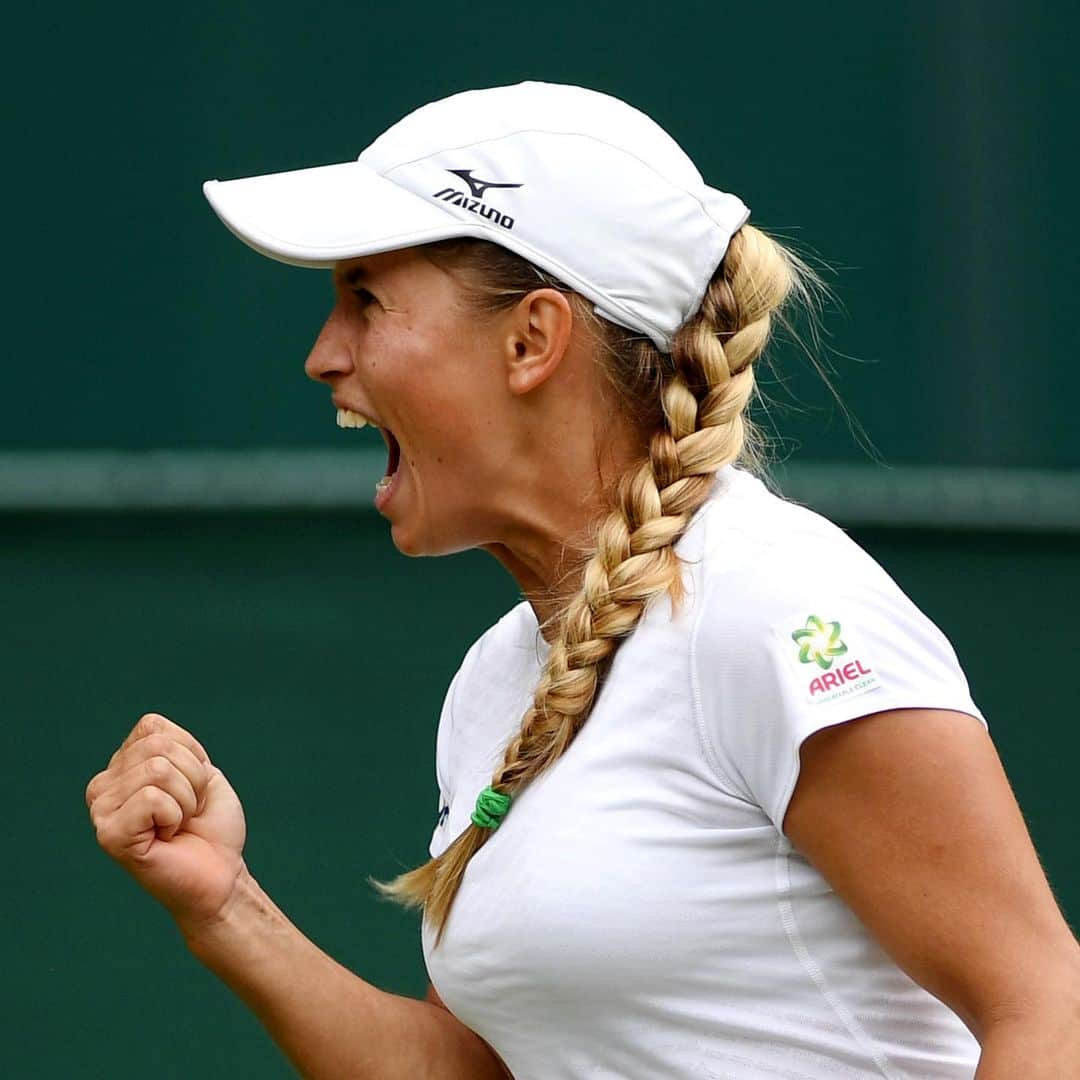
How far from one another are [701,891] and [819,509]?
5.51 ft

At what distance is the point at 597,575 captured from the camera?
1.76m

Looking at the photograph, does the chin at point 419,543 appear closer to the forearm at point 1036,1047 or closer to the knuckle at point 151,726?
the knuckle at point 151,726

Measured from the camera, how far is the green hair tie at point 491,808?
5.77 feet

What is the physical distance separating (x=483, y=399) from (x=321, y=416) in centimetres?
137

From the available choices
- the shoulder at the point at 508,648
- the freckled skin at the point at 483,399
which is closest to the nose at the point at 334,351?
the freckled skin at the point at 483,399

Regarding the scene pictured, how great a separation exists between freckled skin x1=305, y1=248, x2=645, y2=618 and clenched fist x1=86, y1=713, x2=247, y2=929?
0.34 m

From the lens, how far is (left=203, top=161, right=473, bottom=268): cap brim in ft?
5.90

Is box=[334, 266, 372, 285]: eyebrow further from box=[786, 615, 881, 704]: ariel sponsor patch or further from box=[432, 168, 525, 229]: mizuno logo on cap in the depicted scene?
box=[786, 615, 881, 704]: ariel sponsor patch

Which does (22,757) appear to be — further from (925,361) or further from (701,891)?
(701,891)

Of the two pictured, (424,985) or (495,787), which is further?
(424,985)

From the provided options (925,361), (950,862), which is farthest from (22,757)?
(950,862)

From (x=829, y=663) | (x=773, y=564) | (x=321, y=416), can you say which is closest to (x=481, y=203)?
(x=773, y=564)

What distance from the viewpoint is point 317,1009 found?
1.99 m

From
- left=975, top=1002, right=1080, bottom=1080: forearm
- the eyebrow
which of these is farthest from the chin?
left=975, top=1002, right=1080, bottom=1080: forearm
